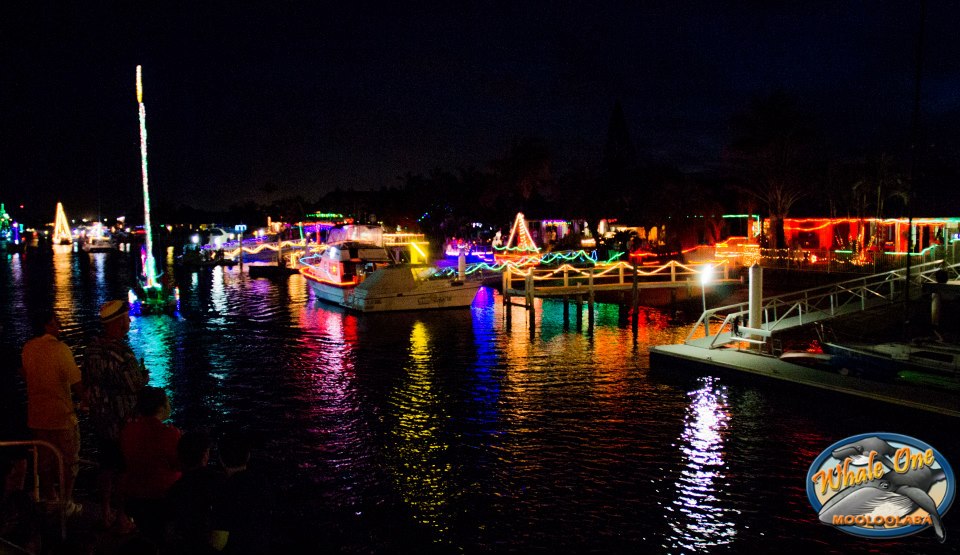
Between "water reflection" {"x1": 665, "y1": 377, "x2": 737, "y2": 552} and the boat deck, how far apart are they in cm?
191

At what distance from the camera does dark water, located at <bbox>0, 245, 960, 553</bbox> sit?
345 inches

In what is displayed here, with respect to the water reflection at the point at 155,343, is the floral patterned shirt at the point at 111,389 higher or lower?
higher

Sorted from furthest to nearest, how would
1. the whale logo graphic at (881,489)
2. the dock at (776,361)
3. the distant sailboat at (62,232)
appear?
the distant sailboat at (62,232) → the dock at (776,361) → the whale logo graphic at (881,489)

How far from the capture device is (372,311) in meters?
29.3

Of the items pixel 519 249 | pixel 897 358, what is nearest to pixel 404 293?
pixel 897 358

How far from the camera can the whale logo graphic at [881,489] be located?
8.36 metres

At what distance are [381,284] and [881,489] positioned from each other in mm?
22851

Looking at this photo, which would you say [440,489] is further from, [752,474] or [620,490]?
[752,474]

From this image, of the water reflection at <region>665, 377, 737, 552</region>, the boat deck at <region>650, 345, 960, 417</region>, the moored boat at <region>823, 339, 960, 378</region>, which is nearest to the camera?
the water reflection at <region>665, 377, 737, 552</region>

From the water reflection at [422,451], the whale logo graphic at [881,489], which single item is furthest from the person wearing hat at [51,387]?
the whale logo graphic at [881,489]

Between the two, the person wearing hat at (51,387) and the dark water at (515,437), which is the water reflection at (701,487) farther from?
the person wearing hat at (51,387)

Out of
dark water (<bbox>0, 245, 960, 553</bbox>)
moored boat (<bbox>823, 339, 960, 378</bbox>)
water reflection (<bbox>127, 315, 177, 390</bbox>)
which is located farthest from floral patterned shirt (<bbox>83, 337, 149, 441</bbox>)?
moored boat (<bbox>823, 339, 960, 378</bbox>)

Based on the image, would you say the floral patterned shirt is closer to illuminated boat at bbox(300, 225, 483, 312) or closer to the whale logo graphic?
the whale logo graphic

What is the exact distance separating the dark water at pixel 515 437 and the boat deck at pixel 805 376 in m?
0.23
